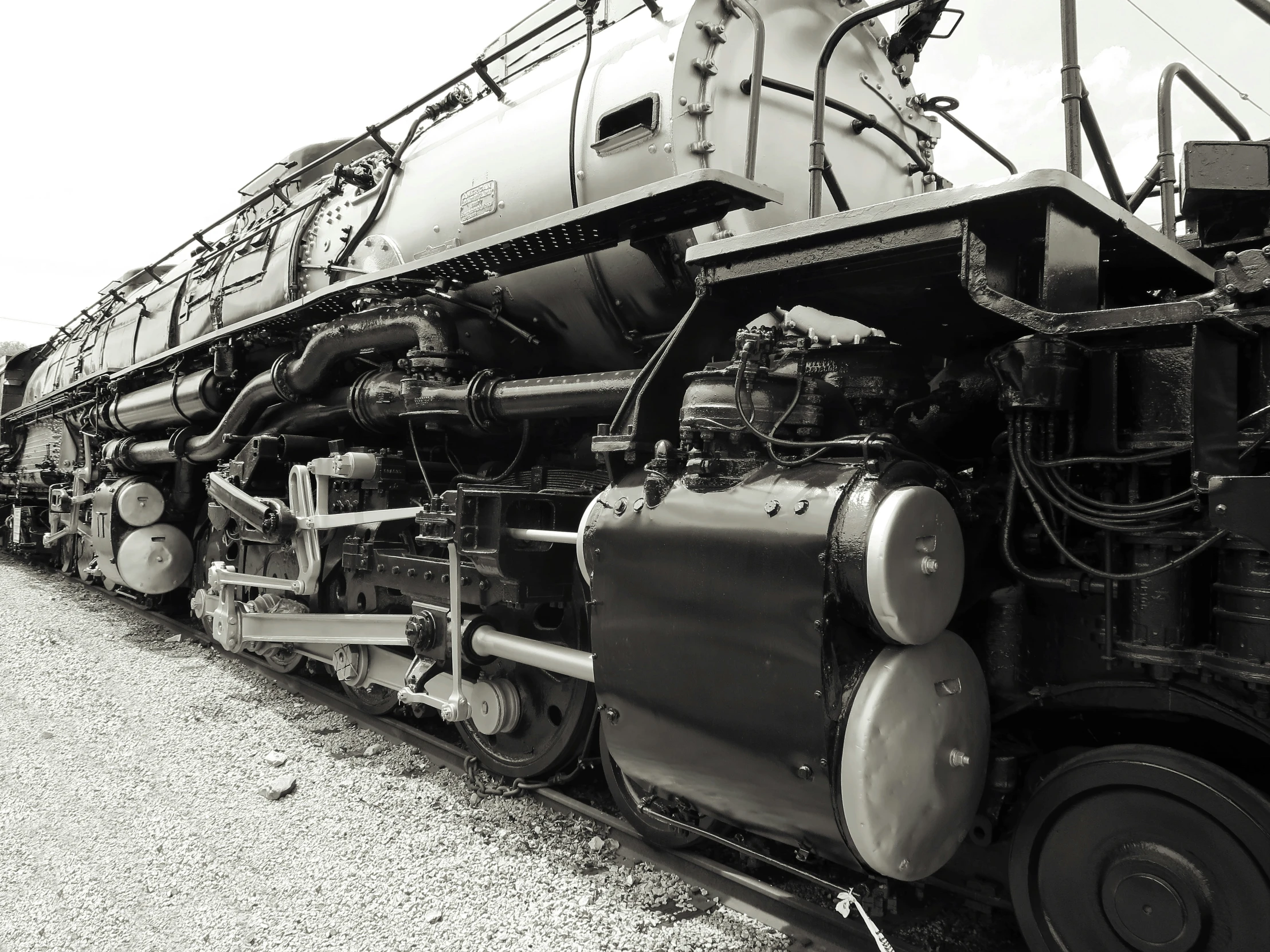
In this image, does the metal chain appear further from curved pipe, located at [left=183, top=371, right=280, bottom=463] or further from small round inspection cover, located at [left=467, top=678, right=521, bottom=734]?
curved pipe, located at [left=183, top=371, right=280, bottom=463]

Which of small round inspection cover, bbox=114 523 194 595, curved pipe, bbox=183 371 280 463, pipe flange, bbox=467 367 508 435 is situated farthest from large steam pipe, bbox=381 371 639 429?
small round inspection cover, bbox=114 523 194 595

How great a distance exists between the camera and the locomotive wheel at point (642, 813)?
2604mm

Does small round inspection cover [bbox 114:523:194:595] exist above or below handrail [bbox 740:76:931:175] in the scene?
below

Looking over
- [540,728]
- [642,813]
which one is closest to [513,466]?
[540,728]

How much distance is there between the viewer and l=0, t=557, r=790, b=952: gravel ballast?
8.41ft

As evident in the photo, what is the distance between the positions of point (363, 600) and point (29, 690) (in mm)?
2440

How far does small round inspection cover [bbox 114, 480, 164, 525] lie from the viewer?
291 inches

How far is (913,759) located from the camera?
1.89m

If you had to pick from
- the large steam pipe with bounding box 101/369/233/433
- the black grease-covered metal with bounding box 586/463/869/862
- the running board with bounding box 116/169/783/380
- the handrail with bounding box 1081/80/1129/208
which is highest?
the handrail with bounding box 1081/80/1129/208

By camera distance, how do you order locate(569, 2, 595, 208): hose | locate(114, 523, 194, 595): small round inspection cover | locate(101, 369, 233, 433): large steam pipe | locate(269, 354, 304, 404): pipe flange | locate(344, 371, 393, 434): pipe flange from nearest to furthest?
locate(569, 2, 595, 208): hose → locate(344, 371, 393, 434): pipe flange → locate(269, 354, 304, 404): pipe flange → locate(101, 369, 233, 433): large steam pipe → locate(114, 523, 194, 595): small round inspection cover

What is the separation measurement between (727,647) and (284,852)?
2074 millimetres

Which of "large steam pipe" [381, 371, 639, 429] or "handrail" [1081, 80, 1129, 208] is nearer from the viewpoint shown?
"handrail" [1081, 80, 1129, 208]

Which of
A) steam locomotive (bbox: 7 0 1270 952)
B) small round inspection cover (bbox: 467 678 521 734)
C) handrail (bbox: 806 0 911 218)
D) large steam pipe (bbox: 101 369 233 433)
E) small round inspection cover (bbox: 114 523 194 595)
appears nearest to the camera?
steam locomotive (bbox: 7 0 1270 952)

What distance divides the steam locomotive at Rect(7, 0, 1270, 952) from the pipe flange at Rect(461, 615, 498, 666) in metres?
0.02
